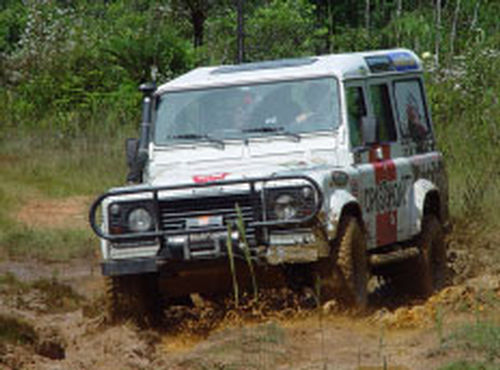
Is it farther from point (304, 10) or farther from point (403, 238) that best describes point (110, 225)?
point (304, 10)

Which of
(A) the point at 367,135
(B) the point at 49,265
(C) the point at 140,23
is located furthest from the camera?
(C) the point at 140,23

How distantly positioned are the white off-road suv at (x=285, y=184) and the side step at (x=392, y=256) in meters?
0.02

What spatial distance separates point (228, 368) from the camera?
23.5 ft

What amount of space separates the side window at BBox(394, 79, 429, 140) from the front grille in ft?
8.58

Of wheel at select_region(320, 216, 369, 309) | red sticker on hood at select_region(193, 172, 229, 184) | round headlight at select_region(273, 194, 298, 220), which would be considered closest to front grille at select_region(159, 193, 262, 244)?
round headlight at select_region(273, 194, 298, 220)

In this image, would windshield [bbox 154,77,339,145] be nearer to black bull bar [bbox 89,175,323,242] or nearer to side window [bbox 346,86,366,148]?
side window [bbox 346,86,366,148]

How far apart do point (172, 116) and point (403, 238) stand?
2149 millimetres

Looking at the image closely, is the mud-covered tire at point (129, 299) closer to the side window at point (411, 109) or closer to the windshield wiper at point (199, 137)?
the windshield wiper at point (199, 137)

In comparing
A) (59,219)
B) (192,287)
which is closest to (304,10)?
(59,219)

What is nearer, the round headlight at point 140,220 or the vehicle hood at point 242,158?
the round headlight at point 140,220

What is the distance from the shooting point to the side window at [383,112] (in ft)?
34.6

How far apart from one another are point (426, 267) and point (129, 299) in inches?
118

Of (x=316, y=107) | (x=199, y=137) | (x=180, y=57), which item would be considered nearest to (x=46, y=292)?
(x=199, y=137)

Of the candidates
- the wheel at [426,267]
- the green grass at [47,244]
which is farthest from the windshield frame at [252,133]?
the green grass at [47,244]
